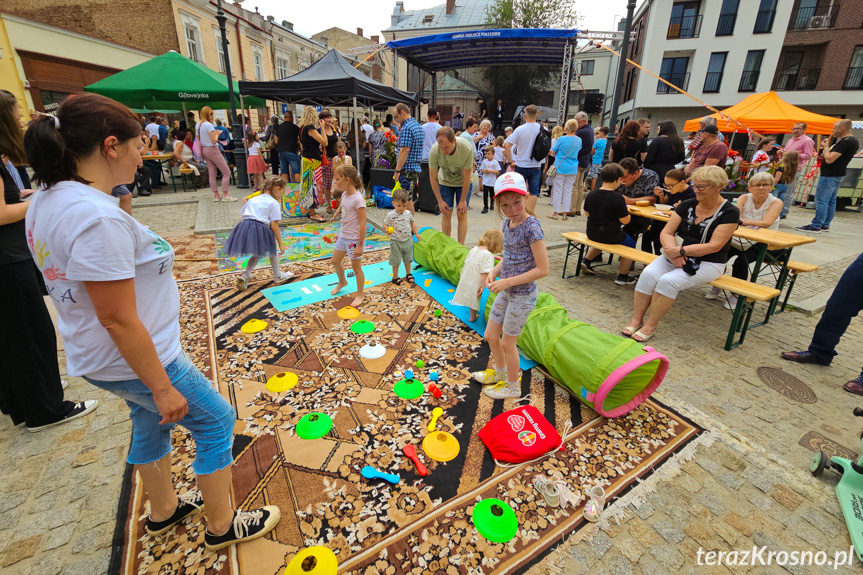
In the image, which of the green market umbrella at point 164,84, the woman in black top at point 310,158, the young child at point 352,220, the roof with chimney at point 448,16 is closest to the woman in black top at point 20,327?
the young child at point 352,220

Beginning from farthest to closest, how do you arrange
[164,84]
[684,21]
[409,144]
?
[684,21], [164,84], [409,144]

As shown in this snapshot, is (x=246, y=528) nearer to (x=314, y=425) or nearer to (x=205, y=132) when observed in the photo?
(x=314, y=425)

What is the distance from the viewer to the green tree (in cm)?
2892

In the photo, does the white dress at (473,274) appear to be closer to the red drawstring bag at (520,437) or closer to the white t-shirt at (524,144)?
the red drawstring bag at (520,437)

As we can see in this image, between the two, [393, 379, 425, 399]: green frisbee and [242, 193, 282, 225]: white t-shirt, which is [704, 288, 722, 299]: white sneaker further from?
[242, 193, 282, 225]: white t-shirt

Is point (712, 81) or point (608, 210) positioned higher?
point (712, 81)

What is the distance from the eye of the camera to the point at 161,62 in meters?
11.0

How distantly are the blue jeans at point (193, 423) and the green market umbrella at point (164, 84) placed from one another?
38.9 feet

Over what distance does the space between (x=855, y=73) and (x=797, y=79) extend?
2.43m

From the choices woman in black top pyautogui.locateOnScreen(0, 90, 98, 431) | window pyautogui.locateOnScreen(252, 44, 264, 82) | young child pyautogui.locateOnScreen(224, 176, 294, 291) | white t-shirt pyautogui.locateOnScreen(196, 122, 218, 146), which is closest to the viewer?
woman in black top pyautogui.locateOnScreen(0, 90, 98, 431)

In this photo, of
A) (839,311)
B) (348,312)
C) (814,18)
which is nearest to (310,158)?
(348,312)

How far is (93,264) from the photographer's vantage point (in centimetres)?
118

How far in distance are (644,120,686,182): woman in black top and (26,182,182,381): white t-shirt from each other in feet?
24.7
